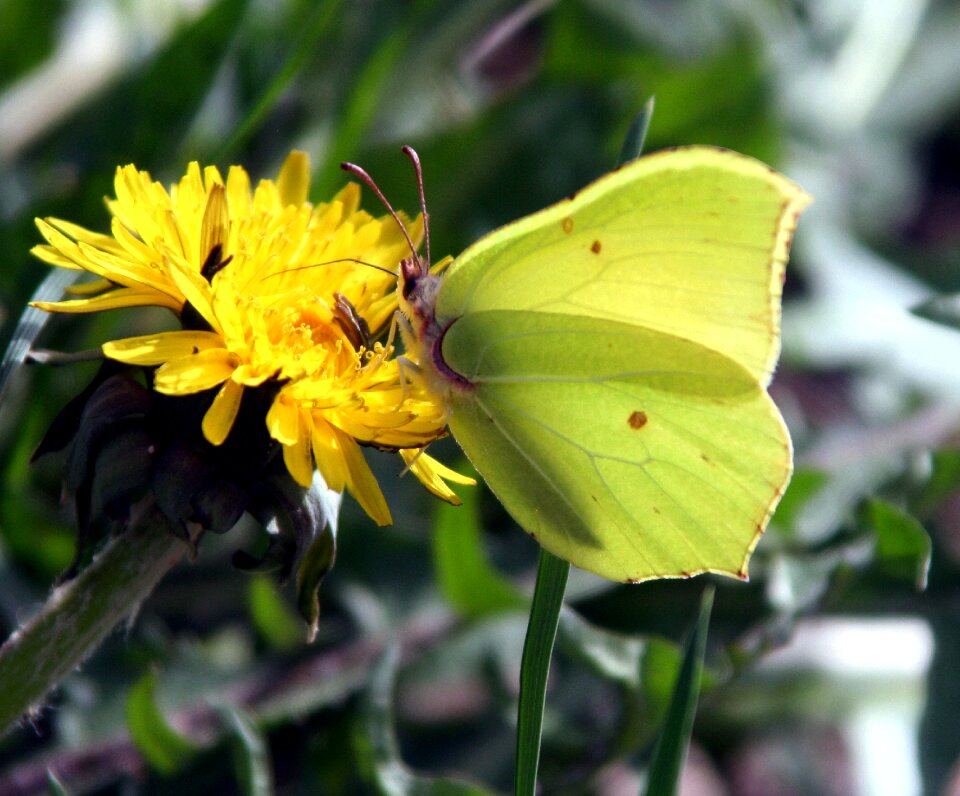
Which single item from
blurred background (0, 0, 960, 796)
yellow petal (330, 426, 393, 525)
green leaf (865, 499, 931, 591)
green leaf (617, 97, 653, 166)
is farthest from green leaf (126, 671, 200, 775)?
green leaf (865, 499, 931, 591)

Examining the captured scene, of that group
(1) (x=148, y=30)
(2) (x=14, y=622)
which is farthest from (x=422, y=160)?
(2) (x=14, y=622)

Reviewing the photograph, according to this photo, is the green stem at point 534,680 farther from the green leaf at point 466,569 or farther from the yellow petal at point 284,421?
the green leaf at point 466,569

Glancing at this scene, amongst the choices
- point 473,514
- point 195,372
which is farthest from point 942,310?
point 195,372

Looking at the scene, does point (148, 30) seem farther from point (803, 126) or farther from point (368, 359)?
point (803, 126)

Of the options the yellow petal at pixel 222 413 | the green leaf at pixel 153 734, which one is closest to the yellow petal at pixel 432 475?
the yellow petal at pixel 222 413

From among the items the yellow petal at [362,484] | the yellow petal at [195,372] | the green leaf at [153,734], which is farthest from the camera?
the green leaf at [153,734]

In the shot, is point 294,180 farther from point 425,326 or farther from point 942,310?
point 942,310

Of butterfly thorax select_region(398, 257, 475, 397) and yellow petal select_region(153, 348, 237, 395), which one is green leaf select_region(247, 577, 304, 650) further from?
yellow petal select_region(153, 348, 237, 395)
